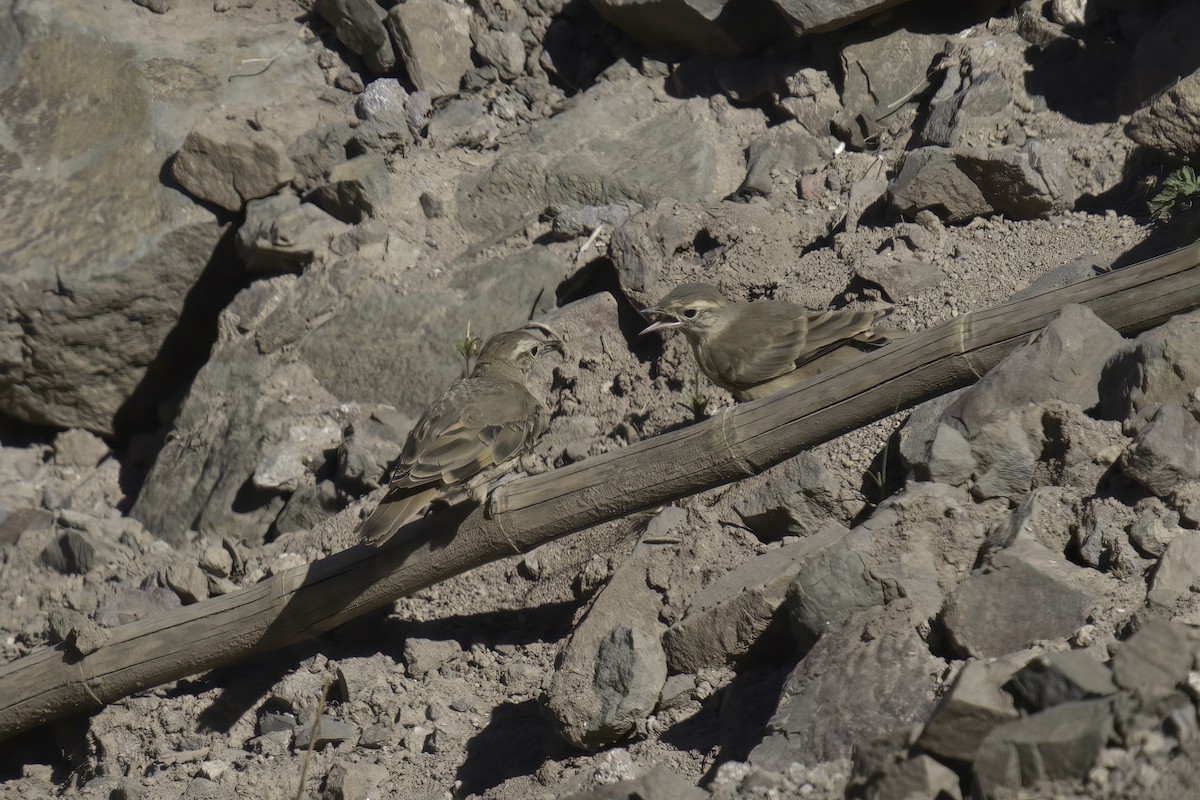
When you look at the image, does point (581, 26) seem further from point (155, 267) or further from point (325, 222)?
point (155, 267)

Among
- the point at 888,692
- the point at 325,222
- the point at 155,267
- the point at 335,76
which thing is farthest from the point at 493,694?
the point at 335,76

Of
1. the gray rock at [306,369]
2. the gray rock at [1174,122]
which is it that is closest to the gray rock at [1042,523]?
the gray rock at [1174,122]

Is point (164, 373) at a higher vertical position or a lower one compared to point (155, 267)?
lower

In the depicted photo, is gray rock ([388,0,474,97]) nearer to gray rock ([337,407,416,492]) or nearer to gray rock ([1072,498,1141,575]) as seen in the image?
gray rock ([337,407,416,492])

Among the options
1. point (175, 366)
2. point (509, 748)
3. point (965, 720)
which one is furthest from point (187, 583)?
point (965, 720)

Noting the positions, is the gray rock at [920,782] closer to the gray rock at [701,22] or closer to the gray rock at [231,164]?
the gray rock at [701,22]

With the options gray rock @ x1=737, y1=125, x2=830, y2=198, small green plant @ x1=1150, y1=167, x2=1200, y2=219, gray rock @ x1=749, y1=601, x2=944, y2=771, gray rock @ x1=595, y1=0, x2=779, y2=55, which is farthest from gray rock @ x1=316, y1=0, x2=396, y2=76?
gray rock @ x1=749, y1=601, x2=944, y2=771

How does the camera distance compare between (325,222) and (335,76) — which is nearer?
(325,222)
